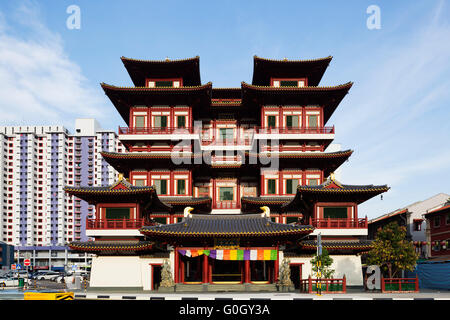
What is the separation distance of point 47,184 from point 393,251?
390 feet

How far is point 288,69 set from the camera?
43.7 metres

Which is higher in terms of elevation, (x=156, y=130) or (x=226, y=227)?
(x=156, y=130)

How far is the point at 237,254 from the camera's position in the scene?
98.0 feet

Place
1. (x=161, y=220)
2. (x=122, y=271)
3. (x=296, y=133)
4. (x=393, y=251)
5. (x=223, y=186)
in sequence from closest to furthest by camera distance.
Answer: (x=393, y=251) → (x=122, y=271) → (x=161, y=220) → (x=296, y=133) → (x=223, y=186)

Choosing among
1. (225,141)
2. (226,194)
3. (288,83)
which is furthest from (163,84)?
(226,194)

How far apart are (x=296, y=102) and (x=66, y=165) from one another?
103784mm

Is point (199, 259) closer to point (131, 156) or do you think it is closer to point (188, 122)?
point (131, 156)

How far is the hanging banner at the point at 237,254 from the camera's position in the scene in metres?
29.8

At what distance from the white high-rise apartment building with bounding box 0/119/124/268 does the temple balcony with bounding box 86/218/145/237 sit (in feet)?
310

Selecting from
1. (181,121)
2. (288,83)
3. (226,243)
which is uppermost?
(288,83)

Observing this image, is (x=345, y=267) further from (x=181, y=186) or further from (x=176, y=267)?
(x=181, y=186)

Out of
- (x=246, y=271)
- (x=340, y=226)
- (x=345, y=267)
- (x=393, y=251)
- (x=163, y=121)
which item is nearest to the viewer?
(x=393, y=251)

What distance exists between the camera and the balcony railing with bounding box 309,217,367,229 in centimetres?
3450
